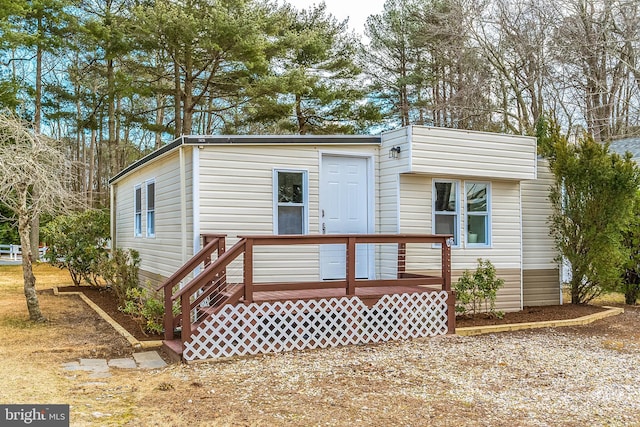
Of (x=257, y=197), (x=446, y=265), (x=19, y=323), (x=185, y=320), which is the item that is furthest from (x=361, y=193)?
(x=19, y=323)

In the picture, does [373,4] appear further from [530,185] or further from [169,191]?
[169,191]

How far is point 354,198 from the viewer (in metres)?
8.74

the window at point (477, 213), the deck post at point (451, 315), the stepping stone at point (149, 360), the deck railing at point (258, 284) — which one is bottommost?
the stepping stone at point (149, 360)

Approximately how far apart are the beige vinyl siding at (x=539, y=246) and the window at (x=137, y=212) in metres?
7.60

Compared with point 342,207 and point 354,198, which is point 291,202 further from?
point 354,198

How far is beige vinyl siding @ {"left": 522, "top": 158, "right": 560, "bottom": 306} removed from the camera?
33.3 ft

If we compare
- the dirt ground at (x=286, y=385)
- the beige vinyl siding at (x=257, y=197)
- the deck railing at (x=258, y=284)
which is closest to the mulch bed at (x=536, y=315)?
the dirt ground at (x=286, y=385)

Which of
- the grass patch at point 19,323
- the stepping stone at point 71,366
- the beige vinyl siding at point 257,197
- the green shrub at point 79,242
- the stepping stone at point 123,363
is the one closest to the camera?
the stepping stone at point 71,366

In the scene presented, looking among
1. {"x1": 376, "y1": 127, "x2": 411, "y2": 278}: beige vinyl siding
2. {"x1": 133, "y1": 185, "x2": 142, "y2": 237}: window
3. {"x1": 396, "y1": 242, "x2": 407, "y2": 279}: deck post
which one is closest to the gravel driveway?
{"x1": 396, "y1": 242, "x2": 407, "y2": 279}: deck post

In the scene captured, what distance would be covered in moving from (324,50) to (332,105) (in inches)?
83.9

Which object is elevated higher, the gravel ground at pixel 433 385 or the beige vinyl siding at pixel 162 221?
the beige vinyl siding at pixel 162 221

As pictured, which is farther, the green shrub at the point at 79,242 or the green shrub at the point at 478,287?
the green shrub at the point at 79,242

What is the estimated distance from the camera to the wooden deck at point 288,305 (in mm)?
6281

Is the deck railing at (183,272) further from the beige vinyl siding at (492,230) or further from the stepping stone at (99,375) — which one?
the beige vinyl siding at (492,230)
